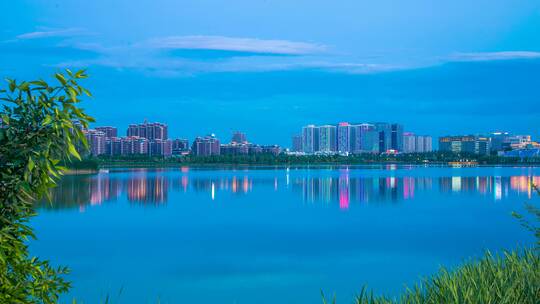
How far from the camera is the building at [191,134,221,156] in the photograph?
123238 millimetres

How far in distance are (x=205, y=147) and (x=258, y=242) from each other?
110 m

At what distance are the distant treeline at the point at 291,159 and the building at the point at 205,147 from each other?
49.2 ft

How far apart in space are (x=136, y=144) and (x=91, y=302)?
10402 centimetres

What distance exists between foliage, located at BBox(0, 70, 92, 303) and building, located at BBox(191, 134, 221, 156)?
120 meters

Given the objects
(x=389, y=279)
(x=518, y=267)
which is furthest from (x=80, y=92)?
(x=389, y=279)

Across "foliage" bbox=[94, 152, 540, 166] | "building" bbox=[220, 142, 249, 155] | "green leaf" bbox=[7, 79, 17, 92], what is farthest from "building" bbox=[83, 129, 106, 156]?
"green leaf" bbox=[7, 79, 17, 92]

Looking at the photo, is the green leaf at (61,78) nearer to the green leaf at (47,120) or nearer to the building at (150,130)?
the green leaf at (47,120)

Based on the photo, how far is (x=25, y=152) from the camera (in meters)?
2.28

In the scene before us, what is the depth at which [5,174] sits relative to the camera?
2.34 metres

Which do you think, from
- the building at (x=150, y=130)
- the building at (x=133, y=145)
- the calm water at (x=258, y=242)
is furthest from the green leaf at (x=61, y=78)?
the building at (x=150, y=130)

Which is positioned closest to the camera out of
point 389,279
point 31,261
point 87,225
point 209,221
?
point 31,261

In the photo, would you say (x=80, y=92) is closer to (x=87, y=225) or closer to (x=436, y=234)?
(x=436, y=234)

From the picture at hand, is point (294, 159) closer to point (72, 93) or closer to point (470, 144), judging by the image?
point (470, 144)

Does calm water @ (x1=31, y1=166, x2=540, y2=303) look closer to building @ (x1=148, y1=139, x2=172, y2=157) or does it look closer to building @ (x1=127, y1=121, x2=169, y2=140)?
building @ (x1=148, y1=139, x2=172, y2=157)
